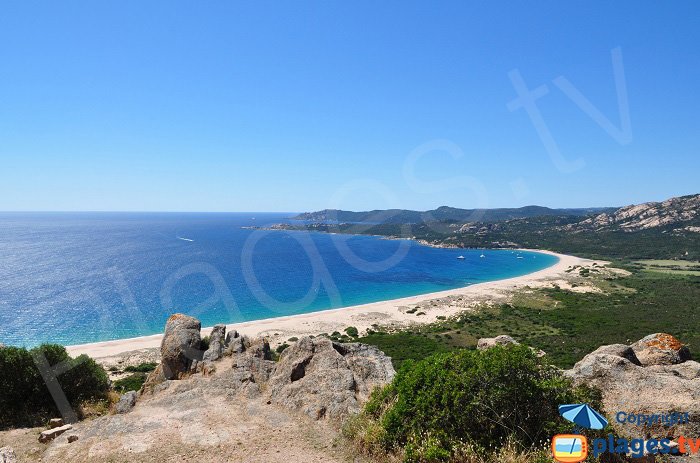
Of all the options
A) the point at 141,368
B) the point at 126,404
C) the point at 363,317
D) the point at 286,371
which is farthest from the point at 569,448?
the point at 363,317

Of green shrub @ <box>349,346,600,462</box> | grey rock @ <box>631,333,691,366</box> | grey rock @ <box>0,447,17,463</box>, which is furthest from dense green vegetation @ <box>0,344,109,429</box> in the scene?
grey rock @ <box>631,333,691,366</box>

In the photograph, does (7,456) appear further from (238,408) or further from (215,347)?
(215,347)

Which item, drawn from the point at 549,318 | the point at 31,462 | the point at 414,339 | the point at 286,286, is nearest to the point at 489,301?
the point at 549,318

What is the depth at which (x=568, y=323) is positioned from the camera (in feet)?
236

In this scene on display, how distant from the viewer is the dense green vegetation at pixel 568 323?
5628cm

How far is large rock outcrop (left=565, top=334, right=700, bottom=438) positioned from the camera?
10.8m

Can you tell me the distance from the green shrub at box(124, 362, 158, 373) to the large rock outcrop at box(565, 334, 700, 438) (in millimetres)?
49161

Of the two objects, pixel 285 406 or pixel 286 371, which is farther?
pixel 286 371

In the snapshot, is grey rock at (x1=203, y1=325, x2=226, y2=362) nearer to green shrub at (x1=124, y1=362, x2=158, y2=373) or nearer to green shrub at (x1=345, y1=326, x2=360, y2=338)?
green shrub at (x1=124, y1=362, x2=158, y2=373)

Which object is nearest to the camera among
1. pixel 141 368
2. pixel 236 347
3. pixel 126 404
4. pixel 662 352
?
pixel 662 352

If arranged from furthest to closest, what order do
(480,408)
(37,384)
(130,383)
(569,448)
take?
1. (130,383)
2. (37,384)
3. (480,408)
4. (569,448)

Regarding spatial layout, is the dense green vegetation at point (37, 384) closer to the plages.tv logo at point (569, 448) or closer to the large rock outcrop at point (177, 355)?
the large rock outcrop at point (177, 355)

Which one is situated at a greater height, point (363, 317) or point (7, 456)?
point (7, 456)

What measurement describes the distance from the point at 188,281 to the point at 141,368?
2769 inches
